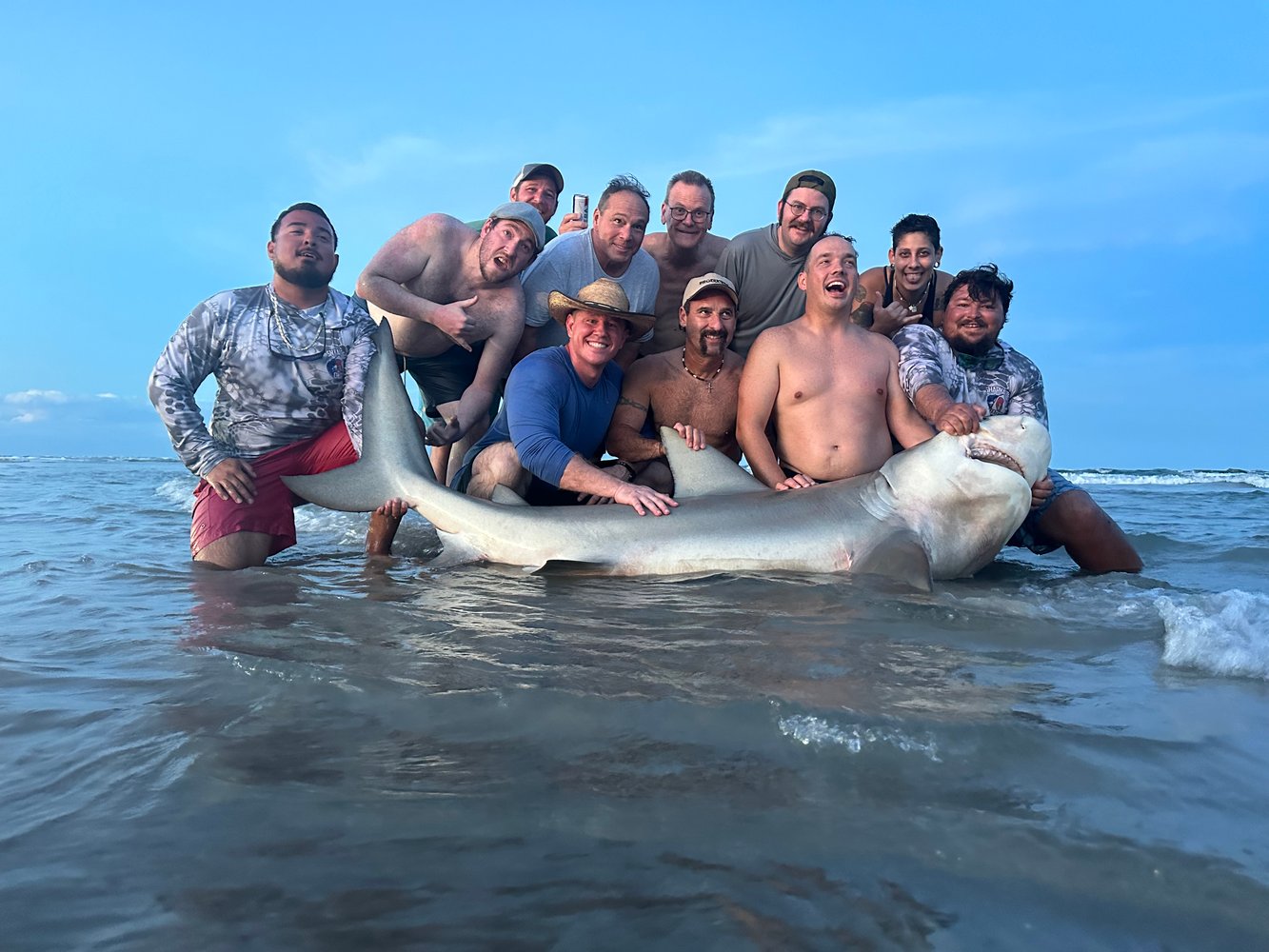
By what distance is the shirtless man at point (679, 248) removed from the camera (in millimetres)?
6633

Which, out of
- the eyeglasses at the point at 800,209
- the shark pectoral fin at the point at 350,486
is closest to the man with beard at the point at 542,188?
the eyeglasses at the point at 800,209

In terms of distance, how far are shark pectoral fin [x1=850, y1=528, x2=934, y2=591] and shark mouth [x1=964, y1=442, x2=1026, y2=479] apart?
559mm

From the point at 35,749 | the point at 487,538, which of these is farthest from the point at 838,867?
the point at 487,538

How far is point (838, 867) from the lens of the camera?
1534 millimetres

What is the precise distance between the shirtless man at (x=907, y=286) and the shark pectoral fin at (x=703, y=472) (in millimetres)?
2048

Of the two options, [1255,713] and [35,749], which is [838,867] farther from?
[35,749]

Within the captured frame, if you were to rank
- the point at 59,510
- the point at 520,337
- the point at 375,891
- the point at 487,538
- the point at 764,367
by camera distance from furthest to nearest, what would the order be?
the point at 59,510
the point at 520,337
the point at 764,367
the point at 487,538
the point at 375,891

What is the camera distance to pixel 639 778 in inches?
75.9

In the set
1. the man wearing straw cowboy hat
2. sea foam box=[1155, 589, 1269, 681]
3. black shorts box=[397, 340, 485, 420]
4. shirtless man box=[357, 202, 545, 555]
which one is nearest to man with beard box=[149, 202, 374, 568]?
shirtless man box=[357, 202, 545, 555]

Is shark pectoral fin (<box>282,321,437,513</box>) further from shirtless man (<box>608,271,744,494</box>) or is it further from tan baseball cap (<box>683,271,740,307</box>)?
tan baseball cap (<box>683,271,740,307</box>)

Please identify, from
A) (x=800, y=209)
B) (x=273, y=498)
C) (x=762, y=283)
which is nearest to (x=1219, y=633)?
(x=762, y=283)

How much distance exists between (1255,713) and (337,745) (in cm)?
249

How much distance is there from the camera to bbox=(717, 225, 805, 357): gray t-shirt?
662 centimetres

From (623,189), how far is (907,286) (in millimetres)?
2271
